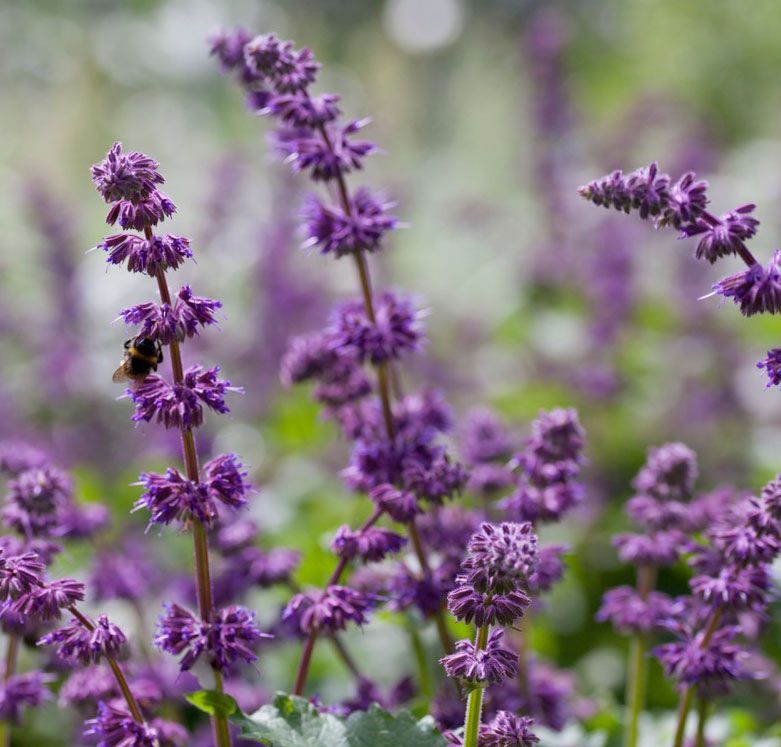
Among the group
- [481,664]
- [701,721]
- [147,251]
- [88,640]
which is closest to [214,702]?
[88,640]

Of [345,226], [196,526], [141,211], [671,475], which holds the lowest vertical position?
[196,526]

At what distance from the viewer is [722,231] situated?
1800 mm

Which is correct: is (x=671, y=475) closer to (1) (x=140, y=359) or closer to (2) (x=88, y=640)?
(1) (x=140, y=359)

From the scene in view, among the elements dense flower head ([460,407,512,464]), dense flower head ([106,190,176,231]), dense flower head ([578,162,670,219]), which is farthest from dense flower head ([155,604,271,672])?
dense flower head ([460,407,512,464])

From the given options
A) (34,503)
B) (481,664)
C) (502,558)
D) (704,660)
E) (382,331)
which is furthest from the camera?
(382,331)

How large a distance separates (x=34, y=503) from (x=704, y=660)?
1283 mm

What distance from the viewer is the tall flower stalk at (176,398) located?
1745mm

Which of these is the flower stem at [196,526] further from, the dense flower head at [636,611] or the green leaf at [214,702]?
the dense flower head at [636,611]

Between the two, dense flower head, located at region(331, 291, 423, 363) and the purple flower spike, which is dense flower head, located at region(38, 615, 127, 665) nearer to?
dense flower head, located at region(331, 291, 423, 363)

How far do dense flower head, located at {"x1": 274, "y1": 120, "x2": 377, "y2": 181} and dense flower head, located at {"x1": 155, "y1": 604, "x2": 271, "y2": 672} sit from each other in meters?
0.85

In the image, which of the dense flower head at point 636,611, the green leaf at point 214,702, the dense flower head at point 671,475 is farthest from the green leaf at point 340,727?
the dense flower head at point 671,475

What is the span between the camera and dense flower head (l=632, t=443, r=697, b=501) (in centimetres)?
233

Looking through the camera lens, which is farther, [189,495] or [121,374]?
[121,374]

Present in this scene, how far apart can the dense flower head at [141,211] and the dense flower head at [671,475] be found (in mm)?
1151
